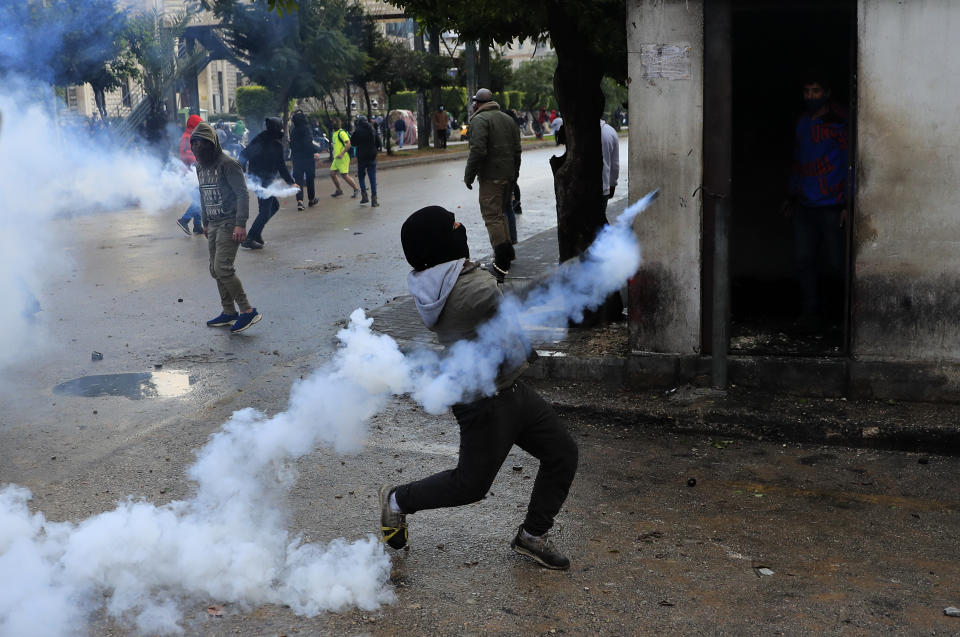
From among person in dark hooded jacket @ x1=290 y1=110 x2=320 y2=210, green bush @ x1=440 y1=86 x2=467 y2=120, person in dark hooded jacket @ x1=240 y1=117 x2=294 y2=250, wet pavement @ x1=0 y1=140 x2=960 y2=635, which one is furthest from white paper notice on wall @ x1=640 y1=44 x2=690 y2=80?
green bush @ x1=440 y1=86 x2=467 y2=120

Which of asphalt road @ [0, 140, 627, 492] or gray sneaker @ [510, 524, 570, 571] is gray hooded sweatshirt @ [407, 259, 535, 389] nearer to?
gray sneaker @ [510, 524, 570, 571]

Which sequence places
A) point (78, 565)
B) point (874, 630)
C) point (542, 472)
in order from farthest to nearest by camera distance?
point (542, 472) → point (78, 565) → point (874, 630)

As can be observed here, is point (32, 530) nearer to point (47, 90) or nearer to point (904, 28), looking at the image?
point (904, 28)

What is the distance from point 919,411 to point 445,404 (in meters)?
3.42

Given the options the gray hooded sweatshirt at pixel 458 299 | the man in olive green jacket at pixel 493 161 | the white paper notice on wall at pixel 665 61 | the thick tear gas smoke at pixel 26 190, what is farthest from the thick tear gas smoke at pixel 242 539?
the man in olive green jacket at pixel 493 161

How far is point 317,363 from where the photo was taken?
26.4 feet

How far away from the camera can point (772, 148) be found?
30.5ft

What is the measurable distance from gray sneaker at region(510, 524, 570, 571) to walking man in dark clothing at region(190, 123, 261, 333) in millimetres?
5542

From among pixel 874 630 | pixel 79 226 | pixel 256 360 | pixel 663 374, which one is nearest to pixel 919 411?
pixel 663 374

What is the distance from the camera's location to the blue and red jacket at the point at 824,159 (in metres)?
7.34

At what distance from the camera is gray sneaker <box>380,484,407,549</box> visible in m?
4.35

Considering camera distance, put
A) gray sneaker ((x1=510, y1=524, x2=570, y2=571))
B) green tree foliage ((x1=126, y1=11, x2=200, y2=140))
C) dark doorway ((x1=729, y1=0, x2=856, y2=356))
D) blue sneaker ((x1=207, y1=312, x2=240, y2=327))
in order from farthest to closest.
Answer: green tree foliage ((x1=126, y1=11, x2=200, y2=140)), blue sneaker ((x1=207, y1=312, x2=240, y2=327)), dark doorway ((x1=729, y1=0, x2=856, y2=356)), gray sneaker ((x1=510, y1=524, x2=570, y2=571))

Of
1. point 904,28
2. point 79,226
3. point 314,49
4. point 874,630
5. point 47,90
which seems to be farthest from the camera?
point 314,49

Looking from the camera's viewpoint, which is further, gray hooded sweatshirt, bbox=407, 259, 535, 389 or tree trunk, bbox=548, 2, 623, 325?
tree trunk, bbox=548, 2, 623, 325
